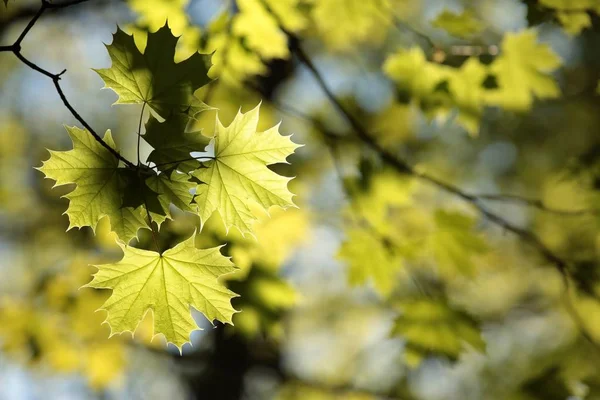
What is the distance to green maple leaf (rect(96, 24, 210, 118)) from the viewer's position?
43.4 inches

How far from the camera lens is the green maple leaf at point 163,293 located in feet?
3.80

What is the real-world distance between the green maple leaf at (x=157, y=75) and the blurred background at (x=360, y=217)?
3.00 feet

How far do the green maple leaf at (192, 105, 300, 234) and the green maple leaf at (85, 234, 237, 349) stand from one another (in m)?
0.14

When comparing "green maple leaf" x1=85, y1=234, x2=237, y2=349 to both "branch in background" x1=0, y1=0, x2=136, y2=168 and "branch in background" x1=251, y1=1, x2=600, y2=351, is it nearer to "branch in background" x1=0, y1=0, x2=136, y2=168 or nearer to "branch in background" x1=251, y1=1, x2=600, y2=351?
"branch in background" x1=0, y1=0, x2=136, y2=168

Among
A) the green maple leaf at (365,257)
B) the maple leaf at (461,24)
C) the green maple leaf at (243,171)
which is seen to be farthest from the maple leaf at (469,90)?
the green maple leaf at (243,171)

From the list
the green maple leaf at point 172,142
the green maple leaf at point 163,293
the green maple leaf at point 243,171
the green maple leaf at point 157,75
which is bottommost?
the green maple leaf at point 163,293

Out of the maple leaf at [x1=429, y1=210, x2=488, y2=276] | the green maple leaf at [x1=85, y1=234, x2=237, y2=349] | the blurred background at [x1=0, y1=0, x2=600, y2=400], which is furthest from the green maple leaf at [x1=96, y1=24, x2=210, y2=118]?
the maple leaf at [x1=429, y1=210, x2=488, y2=276]

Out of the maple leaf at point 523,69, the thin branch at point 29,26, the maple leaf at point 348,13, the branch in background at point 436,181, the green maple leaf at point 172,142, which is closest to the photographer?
the thin branch at point 29,26

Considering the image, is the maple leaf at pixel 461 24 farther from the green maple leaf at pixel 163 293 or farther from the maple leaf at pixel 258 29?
the green maple leaf at pixel 163 293

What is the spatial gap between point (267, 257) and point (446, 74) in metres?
1.15

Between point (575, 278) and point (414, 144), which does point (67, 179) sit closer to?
point (575, 278)

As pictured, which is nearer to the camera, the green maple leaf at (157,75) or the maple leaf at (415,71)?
the green maple leaf at (157,75)

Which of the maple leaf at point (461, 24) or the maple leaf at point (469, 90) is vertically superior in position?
the maple leaf at point (461, 24)

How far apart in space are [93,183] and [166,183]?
166 millimetres
